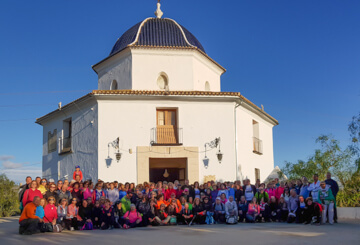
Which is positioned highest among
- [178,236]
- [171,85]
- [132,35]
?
[132,35]

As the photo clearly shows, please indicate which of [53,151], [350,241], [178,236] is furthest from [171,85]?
[350,241]

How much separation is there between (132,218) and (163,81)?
414 inches

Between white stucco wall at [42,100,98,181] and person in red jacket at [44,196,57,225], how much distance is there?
7313mm

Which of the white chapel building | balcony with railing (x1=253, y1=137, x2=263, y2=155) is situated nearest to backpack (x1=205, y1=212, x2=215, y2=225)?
Result: the white chapel building

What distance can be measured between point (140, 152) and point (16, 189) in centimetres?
706

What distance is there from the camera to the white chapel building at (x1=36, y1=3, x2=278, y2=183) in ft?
66.3

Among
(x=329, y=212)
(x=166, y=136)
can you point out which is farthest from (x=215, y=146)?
(x=329, y=212)

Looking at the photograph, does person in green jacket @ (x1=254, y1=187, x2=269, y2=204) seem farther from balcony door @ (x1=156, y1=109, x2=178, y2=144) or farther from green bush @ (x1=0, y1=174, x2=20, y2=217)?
green bush @ (x1=0, y1=174, x2=20, y2=217)

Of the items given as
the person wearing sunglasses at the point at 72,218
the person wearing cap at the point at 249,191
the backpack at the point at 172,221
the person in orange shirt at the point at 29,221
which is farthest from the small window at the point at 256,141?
the person in orange shirt at the point at 29,221

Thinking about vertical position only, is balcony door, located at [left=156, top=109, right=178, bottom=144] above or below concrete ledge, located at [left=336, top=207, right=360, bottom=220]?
above

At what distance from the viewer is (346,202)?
16.5m

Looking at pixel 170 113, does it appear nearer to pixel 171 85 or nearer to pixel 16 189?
pixel 171 85

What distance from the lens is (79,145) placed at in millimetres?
21469

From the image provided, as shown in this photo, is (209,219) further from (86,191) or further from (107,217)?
A: (86,191)
